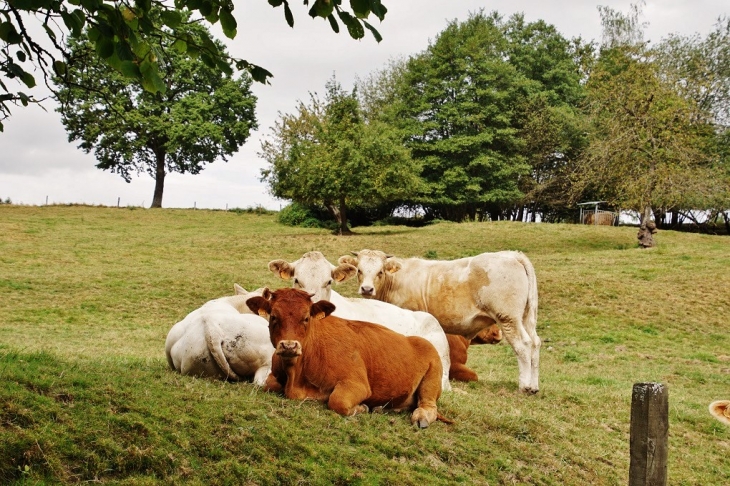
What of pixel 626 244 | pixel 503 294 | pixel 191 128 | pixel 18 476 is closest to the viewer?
pixel 18 476

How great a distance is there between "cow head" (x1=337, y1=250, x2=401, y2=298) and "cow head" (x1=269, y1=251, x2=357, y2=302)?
1.98 meters

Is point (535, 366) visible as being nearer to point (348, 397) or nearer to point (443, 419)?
point (443, 419)

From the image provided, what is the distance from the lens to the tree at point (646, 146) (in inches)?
1484

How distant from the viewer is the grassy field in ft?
20.2

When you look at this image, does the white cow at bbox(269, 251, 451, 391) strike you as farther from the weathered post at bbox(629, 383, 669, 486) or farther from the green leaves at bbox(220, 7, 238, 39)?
the green leaves at bbox(220, 7, 238, 39)

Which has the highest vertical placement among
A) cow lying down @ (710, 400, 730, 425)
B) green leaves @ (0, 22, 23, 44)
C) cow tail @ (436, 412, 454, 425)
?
green leaves @ (0, 22, 23, 44)

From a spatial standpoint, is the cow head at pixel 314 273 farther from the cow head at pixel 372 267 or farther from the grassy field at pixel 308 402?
the grassy field at pixel 308 402

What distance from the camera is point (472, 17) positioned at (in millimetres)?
68812

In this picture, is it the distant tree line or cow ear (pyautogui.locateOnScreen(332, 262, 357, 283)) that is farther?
the distant tree line

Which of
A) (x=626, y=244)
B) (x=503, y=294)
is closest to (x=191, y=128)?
(x=626, y=244)

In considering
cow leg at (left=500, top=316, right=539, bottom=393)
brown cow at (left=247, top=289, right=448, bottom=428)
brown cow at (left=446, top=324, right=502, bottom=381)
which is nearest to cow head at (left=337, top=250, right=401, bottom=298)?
brown cow at (left=446, top=324, right=502, bottom=381)

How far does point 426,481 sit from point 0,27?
5452 mm

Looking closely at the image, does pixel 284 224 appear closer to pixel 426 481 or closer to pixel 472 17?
pixel 472 17

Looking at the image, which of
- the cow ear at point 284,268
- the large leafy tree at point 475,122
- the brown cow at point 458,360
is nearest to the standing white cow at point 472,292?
the brown cow at point 458,360
